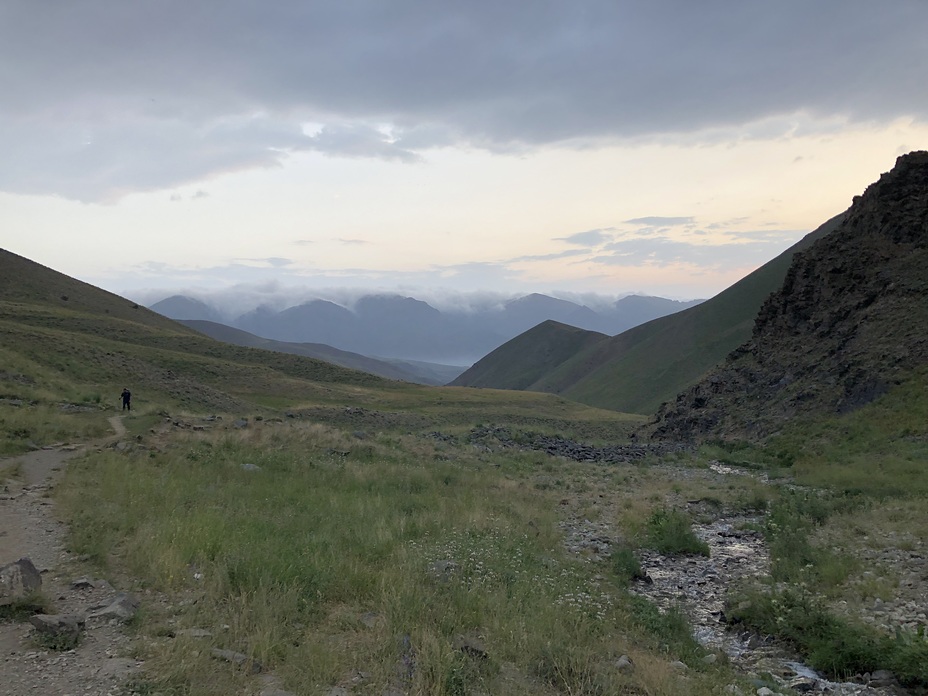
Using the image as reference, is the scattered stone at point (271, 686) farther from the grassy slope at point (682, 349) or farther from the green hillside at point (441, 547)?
the grassy slope at point (682, 349)

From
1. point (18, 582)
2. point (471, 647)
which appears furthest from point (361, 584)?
point (18, 582)

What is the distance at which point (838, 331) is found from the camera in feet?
132

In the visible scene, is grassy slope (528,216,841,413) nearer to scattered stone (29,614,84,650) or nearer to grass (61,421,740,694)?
grass (61,421,740,694)

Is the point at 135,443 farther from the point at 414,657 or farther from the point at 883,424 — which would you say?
the point at 883,424

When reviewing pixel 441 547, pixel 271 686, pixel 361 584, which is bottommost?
pixel 441 547

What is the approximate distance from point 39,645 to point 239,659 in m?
2.24

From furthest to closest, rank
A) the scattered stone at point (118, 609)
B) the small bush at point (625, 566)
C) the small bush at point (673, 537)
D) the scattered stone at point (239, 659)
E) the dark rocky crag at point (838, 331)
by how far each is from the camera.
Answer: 1. the dark rocky crag at point (838, 331)
2. the small bush at point (673, 537)
3. the small bush at point (625, 566)
4. the scattered stone at point (118, 609)
5. the scattered stone at point (239, 659)

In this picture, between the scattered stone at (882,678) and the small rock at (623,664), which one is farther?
the scattered stone at (882,678)

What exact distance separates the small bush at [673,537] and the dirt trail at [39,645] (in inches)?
496

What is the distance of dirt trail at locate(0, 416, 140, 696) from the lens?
5.76m

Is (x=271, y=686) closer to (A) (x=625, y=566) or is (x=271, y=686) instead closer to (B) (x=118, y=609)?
(B) (x=118, y=609)

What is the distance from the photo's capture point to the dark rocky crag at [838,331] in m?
34.2

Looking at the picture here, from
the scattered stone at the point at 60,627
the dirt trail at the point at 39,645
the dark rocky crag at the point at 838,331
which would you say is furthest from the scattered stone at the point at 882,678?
the dark rocky crag at the point at 838,331

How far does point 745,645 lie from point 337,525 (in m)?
8.01
